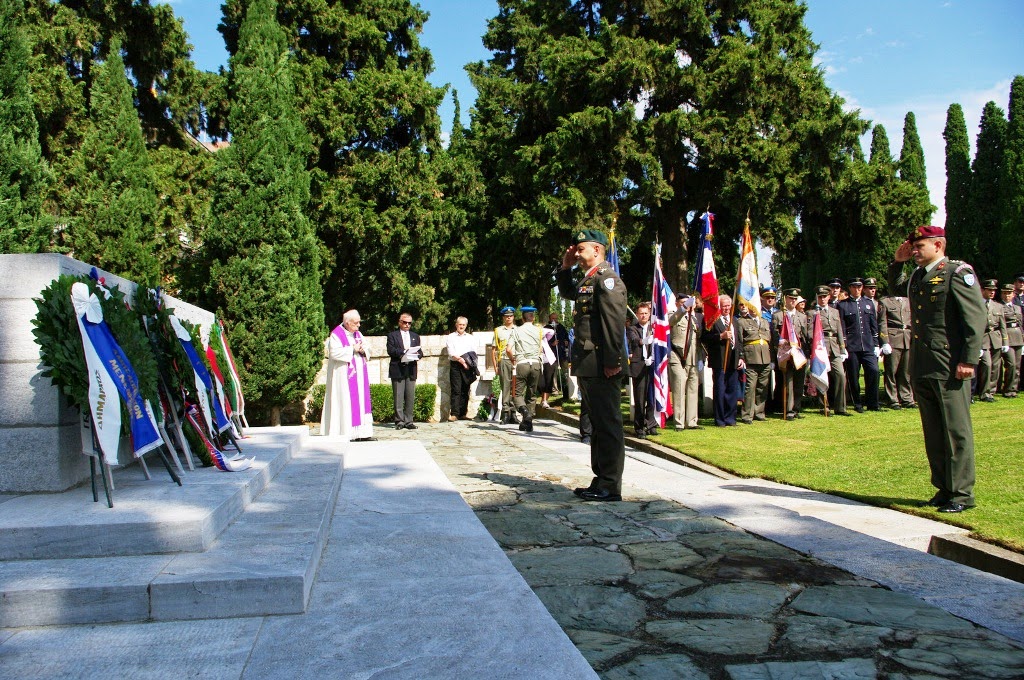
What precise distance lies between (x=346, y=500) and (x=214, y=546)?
79.5 inches

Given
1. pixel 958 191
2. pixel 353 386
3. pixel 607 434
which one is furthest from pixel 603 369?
pixel 958 191

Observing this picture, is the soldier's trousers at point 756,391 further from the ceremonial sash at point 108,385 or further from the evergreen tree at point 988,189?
the evergreen tree at point 988,189

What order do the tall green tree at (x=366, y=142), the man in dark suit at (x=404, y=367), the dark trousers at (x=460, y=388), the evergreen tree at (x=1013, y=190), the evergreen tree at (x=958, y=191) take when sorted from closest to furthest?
1. the man in dark suit at (x=404, y=367)
2. the dark trousers at (x=460, y=388)
3. the tall green tree at (x=366, y=142)
4. the evergreen tree at (x=1013, y=190)
5. the evergreen tree at (x=958, y=191)

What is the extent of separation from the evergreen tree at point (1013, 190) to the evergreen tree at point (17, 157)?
3466cm

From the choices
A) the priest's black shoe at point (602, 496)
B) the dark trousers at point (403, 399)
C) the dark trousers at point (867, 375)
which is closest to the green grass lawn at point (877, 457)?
the dark trousers at point (867, 375)

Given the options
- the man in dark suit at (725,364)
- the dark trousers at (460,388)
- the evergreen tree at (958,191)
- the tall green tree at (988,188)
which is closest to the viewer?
the man in dark suit at (725,364)

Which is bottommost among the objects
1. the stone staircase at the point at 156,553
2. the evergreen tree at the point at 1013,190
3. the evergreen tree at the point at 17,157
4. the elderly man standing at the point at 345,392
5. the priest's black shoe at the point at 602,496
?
the priest's black shoe at the point at 602,496

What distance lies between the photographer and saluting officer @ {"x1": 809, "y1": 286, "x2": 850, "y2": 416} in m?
11.9

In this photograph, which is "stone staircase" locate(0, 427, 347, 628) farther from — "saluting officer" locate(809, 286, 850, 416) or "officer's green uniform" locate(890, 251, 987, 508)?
"saluting officer" locate(809, 286, 850, 416)

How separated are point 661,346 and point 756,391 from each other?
2.56m

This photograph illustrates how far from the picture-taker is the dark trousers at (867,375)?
1207 cm

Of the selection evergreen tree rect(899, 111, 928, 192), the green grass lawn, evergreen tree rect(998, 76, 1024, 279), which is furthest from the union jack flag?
evergreen tree rect(899, 111, 928, 192)

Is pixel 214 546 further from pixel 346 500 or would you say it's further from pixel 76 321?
pixel 346 500

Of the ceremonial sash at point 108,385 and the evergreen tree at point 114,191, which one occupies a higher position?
the evergreen tree at point 114,191
